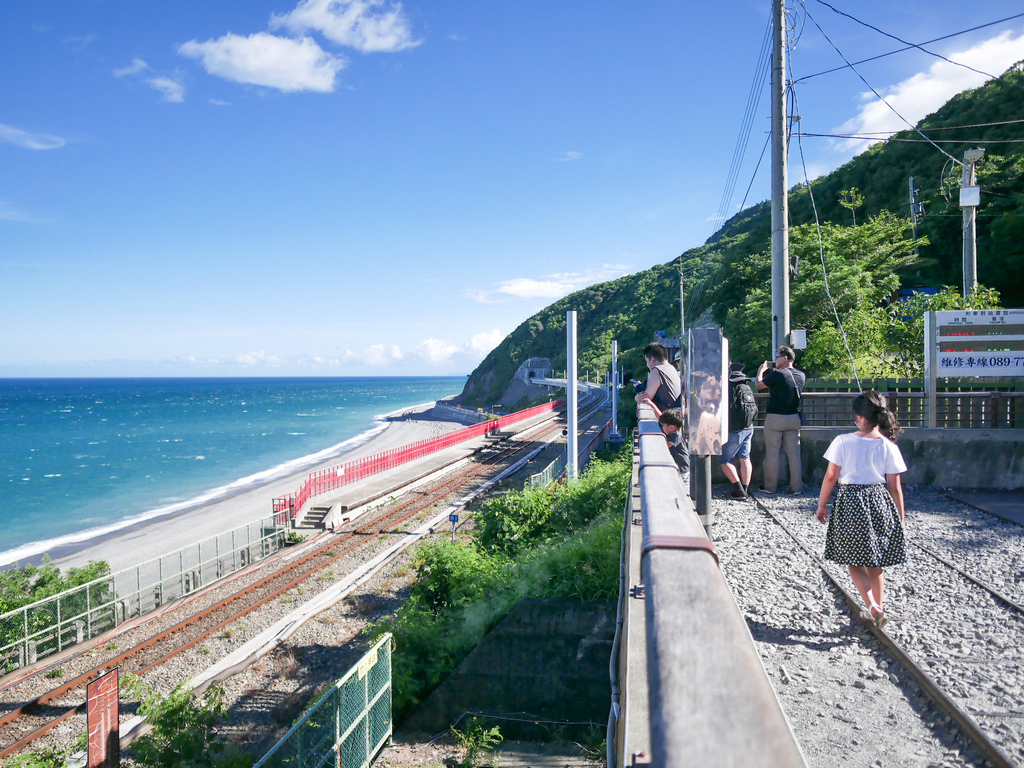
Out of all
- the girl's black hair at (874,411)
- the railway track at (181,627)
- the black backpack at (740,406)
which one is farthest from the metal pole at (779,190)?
the railway track at (181,627)

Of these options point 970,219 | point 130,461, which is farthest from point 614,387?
point 130,461

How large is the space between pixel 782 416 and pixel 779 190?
5.29m

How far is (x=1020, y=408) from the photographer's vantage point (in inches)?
354

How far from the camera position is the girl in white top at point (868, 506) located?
4.23 metres

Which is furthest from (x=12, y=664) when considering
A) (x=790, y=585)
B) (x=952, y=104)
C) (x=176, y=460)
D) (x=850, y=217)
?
(x=952, y=104)

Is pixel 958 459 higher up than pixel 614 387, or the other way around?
pixel 614 387

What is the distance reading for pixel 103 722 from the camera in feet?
24.8

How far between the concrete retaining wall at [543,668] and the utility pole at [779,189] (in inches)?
276

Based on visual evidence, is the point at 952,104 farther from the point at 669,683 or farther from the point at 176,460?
the point at 176,460

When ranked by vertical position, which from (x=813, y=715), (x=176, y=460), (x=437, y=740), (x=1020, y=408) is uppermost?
(x=1020, y=408)

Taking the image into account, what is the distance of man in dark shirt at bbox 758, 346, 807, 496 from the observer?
7660mm

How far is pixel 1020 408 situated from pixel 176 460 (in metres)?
64.9

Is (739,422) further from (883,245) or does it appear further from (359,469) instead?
(359,469)

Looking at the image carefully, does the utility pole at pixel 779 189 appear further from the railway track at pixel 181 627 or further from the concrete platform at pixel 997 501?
the railway track at pixel 181 627
